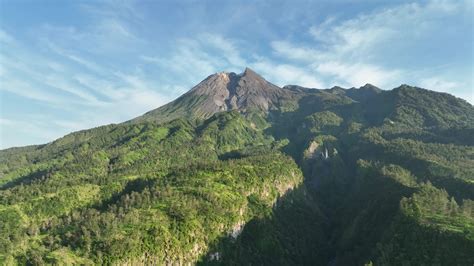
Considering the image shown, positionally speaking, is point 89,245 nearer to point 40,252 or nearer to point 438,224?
point 40,252

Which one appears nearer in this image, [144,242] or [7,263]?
[7,263]

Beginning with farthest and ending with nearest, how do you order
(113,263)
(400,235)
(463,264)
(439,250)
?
(400,235) → (113,263) → (439,250) → (463,264)

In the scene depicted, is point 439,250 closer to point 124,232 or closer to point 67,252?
point 124,232

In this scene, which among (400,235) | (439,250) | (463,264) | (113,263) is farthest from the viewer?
(400,235)

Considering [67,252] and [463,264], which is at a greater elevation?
[67,252]

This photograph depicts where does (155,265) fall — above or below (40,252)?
below

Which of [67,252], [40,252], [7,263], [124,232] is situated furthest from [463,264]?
[7,263]

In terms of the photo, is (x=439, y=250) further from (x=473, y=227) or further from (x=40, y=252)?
(x=40, y=252)

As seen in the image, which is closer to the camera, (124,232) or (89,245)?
(89,245)

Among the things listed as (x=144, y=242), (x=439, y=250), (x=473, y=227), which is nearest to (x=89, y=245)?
(x=144, y=242)
